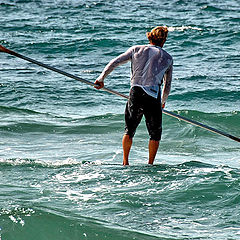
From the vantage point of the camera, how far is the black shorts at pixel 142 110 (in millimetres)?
7156

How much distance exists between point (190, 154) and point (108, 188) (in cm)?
325

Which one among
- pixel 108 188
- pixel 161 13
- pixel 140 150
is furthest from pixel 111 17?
pixel 108 188

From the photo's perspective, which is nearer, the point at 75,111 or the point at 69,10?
the point at 75,111

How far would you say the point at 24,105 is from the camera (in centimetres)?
1308

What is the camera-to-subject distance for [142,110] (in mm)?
7250

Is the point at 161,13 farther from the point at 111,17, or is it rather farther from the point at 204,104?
the point at 204,104

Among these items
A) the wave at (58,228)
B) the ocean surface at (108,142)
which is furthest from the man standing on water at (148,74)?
the wave at (58,228)

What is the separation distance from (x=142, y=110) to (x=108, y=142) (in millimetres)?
2801

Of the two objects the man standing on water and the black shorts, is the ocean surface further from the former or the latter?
the man standing on water

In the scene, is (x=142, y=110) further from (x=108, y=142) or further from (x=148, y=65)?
(x=108, y=142)

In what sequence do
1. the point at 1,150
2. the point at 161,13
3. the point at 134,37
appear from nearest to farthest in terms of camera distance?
the point at 1,150, the point at 134,37, the point at 161,13

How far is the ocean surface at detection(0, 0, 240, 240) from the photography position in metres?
5.38

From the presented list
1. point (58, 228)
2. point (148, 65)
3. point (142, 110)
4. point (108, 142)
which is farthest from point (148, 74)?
point (108, 142)

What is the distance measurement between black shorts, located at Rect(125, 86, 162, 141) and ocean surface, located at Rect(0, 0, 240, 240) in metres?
0.55
